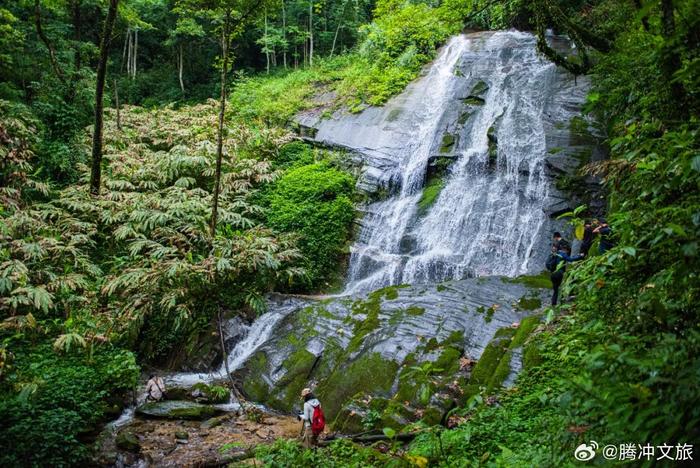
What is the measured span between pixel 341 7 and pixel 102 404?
92.2 feet

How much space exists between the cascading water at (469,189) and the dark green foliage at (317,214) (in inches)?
28.1

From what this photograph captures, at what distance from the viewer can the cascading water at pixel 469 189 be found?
38.3 ft

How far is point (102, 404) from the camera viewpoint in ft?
23.3

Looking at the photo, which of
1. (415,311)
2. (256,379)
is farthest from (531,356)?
(256,379)

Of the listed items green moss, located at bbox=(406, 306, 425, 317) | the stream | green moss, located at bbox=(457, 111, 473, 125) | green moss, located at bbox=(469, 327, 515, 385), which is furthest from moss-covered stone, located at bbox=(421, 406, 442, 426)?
green moss, located at bbox=(457, 111, 473, 125)

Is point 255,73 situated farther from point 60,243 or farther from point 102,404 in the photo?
point 102,404

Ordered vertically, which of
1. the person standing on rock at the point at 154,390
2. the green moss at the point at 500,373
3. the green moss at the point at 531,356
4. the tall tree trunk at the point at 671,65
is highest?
the tall tree trunk at the point at 671,65

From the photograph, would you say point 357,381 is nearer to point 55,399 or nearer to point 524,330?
point 524,330

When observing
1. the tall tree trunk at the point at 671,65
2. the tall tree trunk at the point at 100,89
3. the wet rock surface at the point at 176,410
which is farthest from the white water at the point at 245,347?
the tall tree trunk at the point at 671,65

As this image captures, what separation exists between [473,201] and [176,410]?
9413 millimetres

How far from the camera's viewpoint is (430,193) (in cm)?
1369

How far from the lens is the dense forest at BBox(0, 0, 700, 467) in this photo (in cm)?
235

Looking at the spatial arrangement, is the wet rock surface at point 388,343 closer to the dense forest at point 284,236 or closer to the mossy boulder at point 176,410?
the dense forest at point 284,236

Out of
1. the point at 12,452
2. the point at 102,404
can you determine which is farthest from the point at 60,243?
the point at 12,452
